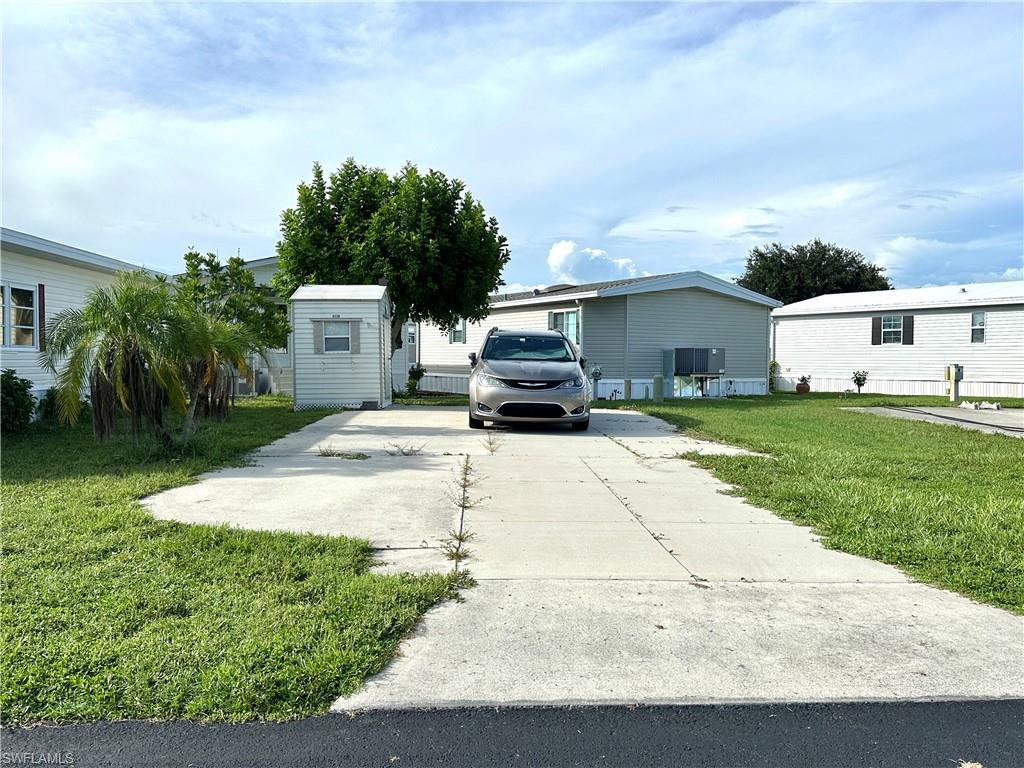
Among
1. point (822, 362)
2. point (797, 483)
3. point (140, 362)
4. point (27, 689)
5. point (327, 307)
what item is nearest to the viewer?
point (27, 689)

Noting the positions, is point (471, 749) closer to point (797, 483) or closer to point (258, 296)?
point (797, 483)

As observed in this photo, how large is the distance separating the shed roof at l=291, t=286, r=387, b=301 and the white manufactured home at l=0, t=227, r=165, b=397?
141 inches

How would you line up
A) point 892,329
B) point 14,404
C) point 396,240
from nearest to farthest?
point 14,404
point 396,240
point 892,329

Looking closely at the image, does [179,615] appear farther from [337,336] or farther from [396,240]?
[396,240]

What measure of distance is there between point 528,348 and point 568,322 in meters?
9.33

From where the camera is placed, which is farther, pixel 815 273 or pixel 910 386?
pixel 815 273

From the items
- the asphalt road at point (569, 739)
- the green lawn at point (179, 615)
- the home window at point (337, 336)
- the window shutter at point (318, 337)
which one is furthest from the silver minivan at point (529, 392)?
the asphalt road at point (569, 739)

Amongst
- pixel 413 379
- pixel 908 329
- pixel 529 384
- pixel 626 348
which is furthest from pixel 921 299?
pixel 529 384

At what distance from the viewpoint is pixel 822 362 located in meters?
26.7

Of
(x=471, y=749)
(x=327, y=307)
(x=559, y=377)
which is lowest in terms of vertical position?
(x=471, y=749)

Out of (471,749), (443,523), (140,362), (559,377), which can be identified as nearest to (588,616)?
(471,749)

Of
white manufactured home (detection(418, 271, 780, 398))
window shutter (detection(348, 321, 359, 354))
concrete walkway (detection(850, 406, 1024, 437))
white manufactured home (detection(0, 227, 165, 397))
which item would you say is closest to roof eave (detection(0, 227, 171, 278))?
white manufactured home (detection(0, 227, 165, 397))

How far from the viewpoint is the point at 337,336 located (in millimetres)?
15562

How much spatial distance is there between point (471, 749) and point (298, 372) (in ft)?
44.8
